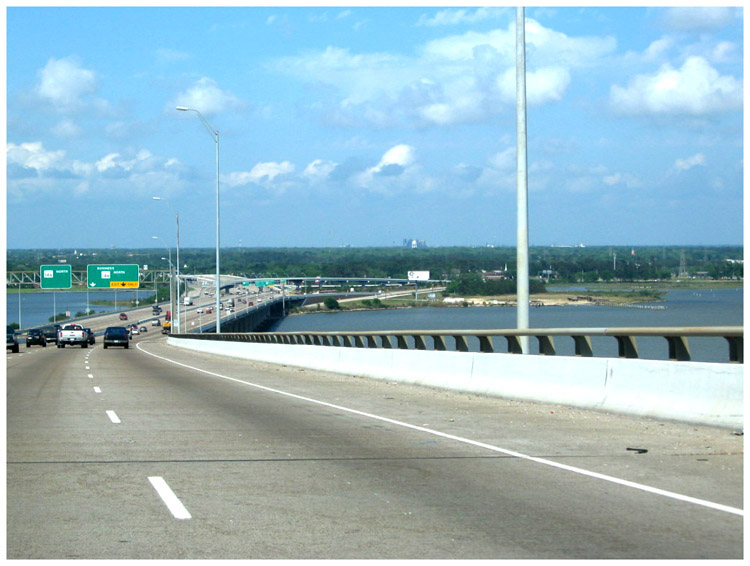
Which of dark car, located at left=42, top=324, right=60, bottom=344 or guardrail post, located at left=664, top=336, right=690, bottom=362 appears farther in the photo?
dark car, located at left=42, top=324, right=60, bottom=344

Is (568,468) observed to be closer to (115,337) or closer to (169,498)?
(169,498)

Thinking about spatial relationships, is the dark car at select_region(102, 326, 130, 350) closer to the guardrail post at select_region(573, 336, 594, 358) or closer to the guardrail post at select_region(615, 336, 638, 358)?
the guardrail post at select_region(573, 336, 594, 358)

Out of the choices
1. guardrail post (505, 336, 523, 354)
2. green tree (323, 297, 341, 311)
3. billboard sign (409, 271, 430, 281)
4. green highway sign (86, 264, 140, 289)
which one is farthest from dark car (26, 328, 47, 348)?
guardrail post (505, 336, 523, 354)

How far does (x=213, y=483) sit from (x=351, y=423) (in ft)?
18.7

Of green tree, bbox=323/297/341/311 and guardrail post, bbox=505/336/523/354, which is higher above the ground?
guardrail post, bbox=505/336/523/354

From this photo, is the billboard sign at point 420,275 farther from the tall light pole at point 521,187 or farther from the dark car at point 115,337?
the tall light pole at point 521,187

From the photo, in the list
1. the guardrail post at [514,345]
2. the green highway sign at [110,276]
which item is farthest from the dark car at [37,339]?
the guardrail post at [514,345]

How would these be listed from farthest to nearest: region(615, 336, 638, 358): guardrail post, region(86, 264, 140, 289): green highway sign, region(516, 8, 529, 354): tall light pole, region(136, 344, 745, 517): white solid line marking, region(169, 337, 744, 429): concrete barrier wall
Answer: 1. region(86, 264, 140, 289): green highway sign
2. region(516, 8, 529, 354): tall light pole
3. region(615, 336, 638, 358): guardrail post
4. region(169, 337, 744, 429): concrete barrier wall
5. region(136, 344, 745, 517): white solid line marking

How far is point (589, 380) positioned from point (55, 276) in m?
75.4

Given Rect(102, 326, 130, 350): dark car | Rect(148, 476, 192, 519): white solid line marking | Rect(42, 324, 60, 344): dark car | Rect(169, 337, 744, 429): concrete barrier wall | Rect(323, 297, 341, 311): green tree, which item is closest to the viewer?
Rect(148, 476, 192, 519): white solid line marking

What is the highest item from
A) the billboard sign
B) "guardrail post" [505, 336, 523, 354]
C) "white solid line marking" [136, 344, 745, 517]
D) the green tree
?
the billboard sign

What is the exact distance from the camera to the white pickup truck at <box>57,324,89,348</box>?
226 feet

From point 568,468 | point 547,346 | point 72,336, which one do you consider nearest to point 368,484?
point 568,468

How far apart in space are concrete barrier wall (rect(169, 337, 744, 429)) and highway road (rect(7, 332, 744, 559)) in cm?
31
